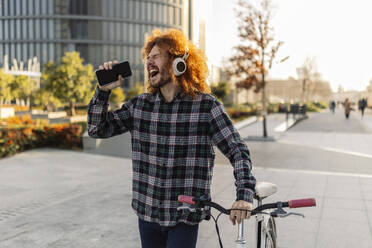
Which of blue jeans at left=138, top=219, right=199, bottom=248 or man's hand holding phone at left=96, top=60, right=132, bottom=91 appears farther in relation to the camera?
man's hand holding phone at left=96, top=60, right=132, bottom=91

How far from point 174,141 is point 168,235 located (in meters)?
0.52

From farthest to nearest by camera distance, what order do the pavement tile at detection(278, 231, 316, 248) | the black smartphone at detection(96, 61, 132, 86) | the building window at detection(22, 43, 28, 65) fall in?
the building window at detection(22, 43, 28, 65)
the pavement tile at detection(278, 231, 316, 248)
the black smartphone at detection(96, 61, 132, 86)

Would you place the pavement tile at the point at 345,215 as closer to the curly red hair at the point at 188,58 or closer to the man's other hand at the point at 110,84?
the curly red hair at the point at 188,58

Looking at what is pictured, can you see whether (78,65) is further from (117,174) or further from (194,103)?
(194,103)

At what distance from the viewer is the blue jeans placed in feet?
6.78

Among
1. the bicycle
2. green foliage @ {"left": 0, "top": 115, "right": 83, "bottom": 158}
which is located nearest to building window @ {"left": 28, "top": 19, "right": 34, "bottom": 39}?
green foliage @ {"left": 0, "top": 115, "right": 83, "bottom": 158}

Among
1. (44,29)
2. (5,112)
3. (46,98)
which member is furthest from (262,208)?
Result: (44,29)

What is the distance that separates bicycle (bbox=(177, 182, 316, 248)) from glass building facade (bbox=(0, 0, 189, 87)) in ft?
200

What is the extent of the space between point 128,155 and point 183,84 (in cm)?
1001

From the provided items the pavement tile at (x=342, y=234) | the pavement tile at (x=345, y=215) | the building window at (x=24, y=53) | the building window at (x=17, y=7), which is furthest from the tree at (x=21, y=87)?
the pavement tile at (x=342, y=234)

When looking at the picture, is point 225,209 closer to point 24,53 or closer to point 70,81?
point 70,81

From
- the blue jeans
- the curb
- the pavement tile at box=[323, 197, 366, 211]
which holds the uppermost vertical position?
the blue jeans

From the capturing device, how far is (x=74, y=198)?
6.71 meters

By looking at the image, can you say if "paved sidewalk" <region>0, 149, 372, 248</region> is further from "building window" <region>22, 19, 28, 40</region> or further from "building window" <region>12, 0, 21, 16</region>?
"building window" <region>12, 0, 21, 16</region>
